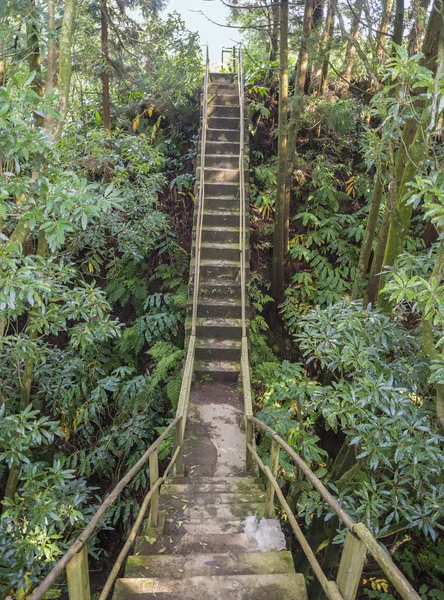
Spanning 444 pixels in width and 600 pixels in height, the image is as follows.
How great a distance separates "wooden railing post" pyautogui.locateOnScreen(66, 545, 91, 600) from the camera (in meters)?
1.88

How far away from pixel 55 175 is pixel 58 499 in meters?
3.93

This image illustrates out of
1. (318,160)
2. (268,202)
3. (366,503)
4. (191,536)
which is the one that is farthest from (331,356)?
(318,160)

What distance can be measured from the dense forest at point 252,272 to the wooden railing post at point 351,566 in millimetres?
1691

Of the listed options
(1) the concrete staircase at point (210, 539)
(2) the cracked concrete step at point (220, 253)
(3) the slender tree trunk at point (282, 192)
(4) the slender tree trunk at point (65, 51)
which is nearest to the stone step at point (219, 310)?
(2) the cracked concrete step at point (220, 253)

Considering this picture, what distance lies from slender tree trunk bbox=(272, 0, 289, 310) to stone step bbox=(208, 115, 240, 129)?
294 centimetres

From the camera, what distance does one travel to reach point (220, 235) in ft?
27.8

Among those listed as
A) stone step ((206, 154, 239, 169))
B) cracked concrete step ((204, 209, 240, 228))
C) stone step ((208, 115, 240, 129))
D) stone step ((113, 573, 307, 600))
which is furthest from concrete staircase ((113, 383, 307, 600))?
stone step ((208, 115, 240, 129))

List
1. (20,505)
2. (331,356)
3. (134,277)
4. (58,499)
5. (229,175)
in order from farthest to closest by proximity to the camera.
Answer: (229,175), (134,277), (58,499), (20,505), (331,356)

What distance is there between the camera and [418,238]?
8.27 m

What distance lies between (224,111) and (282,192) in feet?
12.8

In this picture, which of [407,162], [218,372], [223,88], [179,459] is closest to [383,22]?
[223,88]

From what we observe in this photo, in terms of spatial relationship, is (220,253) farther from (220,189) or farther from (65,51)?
(65,51)

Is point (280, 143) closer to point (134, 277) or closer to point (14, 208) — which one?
point (134, 277)

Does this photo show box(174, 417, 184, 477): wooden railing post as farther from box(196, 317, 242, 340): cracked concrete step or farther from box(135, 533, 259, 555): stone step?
box(196, 317, 242, 340): cracked concrete step
